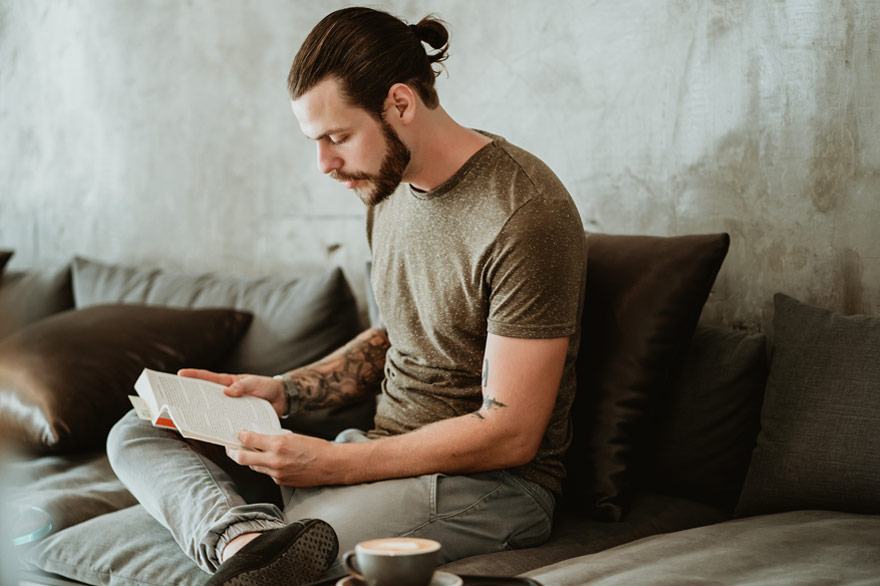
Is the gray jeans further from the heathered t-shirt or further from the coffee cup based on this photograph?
the coffee cup

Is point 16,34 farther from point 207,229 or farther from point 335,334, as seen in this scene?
point 335,334

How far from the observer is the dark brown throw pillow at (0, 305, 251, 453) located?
81.5 inches

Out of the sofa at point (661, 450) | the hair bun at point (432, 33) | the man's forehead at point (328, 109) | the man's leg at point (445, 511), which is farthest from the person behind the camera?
the hair bun at point (432, 33)

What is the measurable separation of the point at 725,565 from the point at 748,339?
1.83 feet

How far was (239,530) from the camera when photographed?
1.35 m

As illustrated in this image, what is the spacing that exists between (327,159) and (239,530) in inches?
26.7

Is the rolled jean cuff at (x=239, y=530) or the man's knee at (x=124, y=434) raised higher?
the man's knee at (x=124, y=434)

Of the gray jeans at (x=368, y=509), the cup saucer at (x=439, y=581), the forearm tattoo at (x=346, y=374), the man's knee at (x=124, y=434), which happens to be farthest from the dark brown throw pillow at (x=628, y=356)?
the man's knee at (x=124, y=434)

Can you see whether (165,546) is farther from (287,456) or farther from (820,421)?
(820,421)

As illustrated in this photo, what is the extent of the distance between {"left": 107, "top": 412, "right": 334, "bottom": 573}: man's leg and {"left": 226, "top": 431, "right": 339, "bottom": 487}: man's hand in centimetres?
7

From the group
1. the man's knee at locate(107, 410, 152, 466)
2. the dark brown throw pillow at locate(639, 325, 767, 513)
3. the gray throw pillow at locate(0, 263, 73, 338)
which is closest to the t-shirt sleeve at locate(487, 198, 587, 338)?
the dark brown throw pillow at locate(639, 325, 767, 513)

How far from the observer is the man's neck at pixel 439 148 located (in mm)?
1572

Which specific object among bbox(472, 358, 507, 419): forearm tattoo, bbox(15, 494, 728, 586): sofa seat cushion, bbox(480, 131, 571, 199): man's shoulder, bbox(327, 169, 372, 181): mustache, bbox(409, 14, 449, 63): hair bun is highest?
bbox(409, 14, 449, 63): hair bun

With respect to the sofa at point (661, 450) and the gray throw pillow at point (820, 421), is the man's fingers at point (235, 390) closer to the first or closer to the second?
the sofa at point (661, 450)
